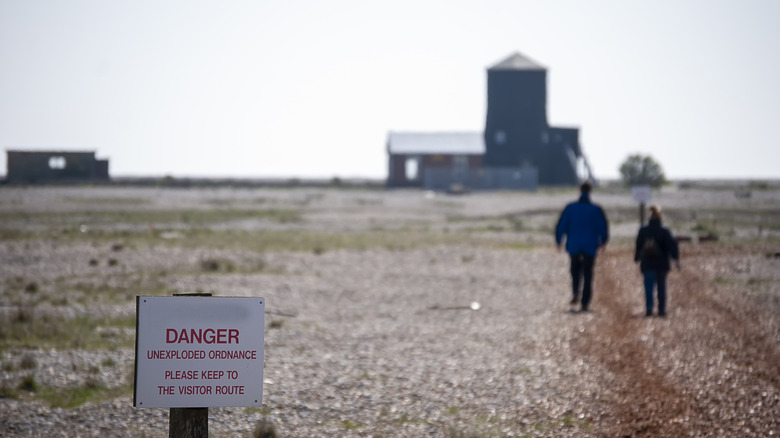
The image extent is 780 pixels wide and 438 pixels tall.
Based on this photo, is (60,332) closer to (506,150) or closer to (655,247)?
(655,247)

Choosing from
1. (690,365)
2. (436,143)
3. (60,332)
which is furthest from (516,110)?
(690,365)

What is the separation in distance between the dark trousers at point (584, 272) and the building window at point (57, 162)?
1825 inches

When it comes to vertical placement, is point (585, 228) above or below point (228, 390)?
above

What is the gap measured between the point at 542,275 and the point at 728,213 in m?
30.6

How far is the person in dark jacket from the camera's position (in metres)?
15.7

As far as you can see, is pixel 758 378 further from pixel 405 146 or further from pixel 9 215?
pixel 405 146

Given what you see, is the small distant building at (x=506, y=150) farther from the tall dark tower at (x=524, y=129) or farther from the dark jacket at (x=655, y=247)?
the dark jacket at (x=655, y=247)

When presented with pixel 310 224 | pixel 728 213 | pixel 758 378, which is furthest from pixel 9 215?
pixel 758 378

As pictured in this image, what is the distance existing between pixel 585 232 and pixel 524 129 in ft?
226

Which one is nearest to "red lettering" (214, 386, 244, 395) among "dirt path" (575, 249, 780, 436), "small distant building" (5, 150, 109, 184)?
"dirt path" (575, 249, 780, 436)

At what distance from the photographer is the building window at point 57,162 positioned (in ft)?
188

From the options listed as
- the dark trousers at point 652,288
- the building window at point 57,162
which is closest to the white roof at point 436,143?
the building window at point 57,162

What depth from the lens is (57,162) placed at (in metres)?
58.5

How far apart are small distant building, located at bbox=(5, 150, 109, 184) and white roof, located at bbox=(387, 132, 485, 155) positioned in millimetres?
30349
